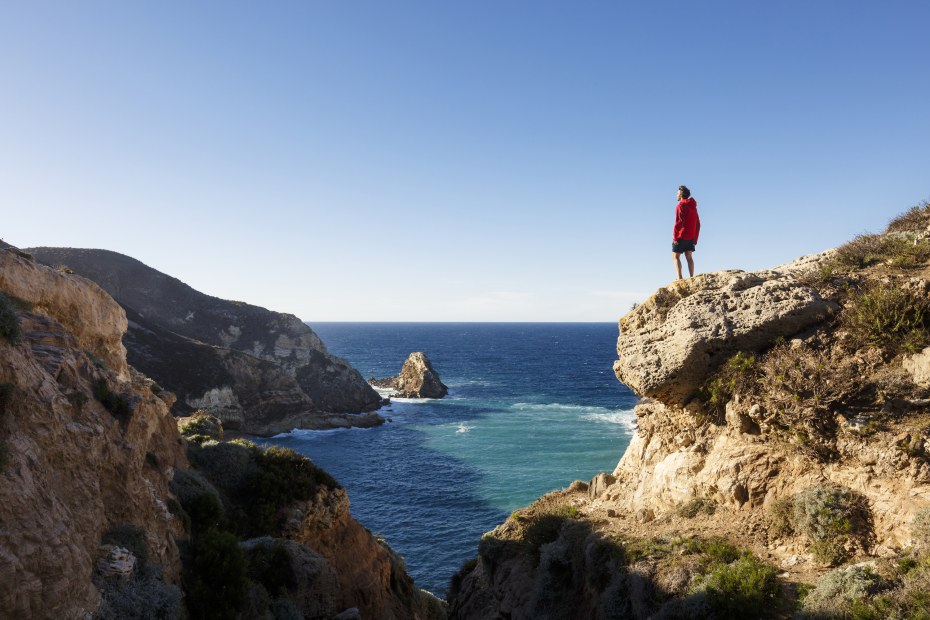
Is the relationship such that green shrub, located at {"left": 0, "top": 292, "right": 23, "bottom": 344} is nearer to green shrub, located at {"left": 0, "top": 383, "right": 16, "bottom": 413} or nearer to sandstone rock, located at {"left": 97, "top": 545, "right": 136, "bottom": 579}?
green shrub, located at {"left": 0, "top": 383, "right": 16, "bottom": 413}

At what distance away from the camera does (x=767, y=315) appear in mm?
11711

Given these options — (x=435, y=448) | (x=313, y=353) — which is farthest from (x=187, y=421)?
(x=313, y=353)

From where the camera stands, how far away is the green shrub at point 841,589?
7.41 metres

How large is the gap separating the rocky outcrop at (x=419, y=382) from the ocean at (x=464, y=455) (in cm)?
316

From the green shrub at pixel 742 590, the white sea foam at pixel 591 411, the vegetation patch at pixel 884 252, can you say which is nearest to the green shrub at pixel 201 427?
the green shrub at pixel 742 590

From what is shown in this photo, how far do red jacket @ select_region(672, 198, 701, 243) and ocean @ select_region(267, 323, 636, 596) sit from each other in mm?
21568

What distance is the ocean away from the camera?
32.5 metres

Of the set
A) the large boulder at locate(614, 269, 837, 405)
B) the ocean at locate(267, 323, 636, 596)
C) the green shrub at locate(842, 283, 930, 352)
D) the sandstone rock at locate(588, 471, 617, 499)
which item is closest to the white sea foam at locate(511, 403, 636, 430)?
the ocean at locate(267, 323, 636, 596)

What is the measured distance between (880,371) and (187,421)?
22.6 m

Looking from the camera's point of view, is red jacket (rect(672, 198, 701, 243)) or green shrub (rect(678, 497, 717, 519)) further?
red jacket (rect(672, 198, 701, 243))

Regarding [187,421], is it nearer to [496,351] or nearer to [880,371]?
[880,371]

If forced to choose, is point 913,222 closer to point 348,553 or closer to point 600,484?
point 600,484

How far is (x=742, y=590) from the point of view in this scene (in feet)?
27.2

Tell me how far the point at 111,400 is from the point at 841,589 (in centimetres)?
1391
